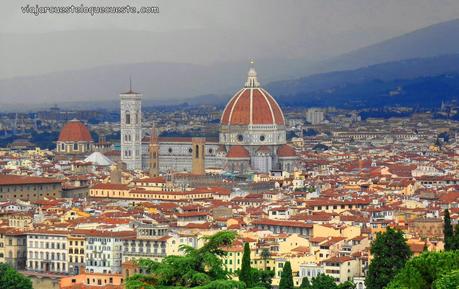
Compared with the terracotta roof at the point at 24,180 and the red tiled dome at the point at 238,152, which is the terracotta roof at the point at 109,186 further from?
the red tiled dome at the point at 238,152

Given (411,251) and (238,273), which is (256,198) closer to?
(411,251)

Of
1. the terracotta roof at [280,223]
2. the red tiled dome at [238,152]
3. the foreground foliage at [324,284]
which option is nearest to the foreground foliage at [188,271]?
the foreground foliage at [324,284]

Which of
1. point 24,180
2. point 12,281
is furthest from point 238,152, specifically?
point 12,281

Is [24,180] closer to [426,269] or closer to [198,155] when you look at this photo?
[198,155]

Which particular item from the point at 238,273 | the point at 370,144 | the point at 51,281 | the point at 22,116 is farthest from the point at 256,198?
Result: the point at 22,116

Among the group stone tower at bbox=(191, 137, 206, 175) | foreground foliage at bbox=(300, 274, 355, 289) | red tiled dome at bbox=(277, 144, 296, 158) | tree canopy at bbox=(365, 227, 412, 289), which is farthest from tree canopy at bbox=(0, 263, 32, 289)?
red tiled dome at bbox=(277, 144, 296, 158)

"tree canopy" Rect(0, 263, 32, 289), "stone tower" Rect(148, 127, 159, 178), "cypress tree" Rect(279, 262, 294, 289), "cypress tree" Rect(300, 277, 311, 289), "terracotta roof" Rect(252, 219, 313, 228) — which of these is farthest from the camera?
"stone tower" Rect(148, 127, 159, 178)

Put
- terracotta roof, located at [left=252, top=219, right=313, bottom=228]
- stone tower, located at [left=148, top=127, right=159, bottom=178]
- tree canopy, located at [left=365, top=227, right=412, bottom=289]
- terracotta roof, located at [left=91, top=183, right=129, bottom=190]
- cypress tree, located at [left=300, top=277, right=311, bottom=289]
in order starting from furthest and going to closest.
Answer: stone tower, located at [left=148, top=127, right=159, bottom=178], terracotta roof, located at [left=91, top=183, right=129, bottom=190], terracotta roof, located at [left=252, top=219, right=313, bottom=228], cypress tree, located at [left=300, top=277, right=311, bottom=289], tree canopy, located at [left=365, top=227, right=412, bottom=289]

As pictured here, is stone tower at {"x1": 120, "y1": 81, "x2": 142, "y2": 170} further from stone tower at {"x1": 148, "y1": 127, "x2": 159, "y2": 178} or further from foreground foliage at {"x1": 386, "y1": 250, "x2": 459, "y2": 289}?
foreground foliage at {"x1": 386, "y1": 250, "x2": 459, "y2": 289}
